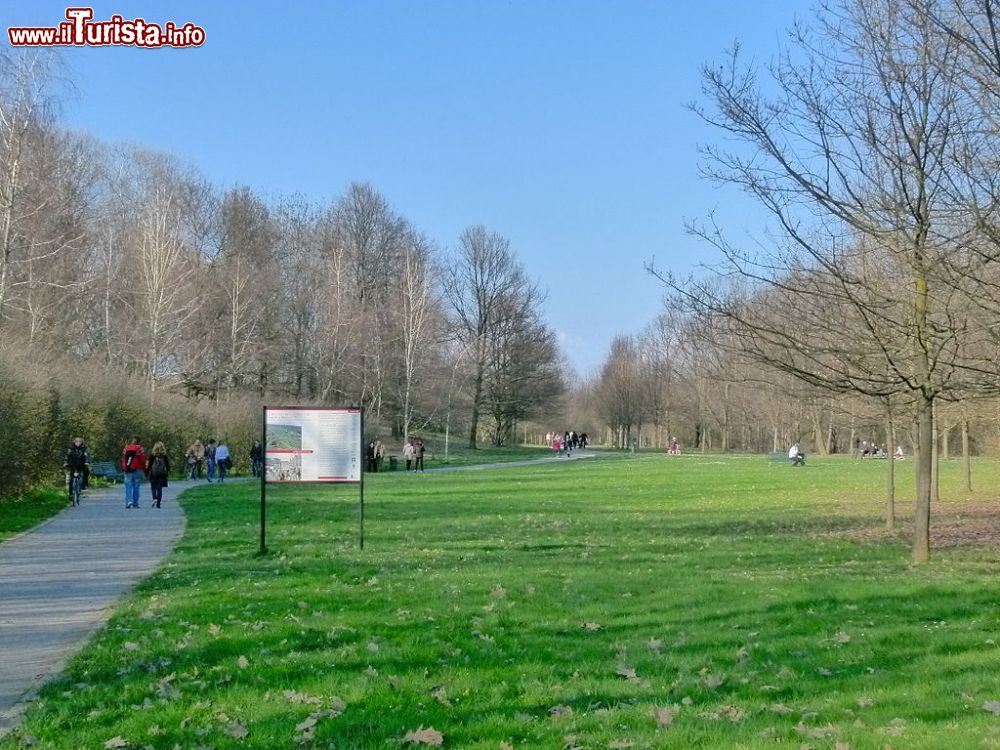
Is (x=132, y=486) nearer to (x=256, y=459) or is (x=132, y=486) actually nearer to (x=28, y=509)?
(x=28, y=509)

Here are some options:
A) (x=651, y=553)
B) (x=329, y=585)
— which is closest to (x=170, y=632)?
(x=329, y=585)

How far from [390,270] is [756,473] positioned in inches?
1445

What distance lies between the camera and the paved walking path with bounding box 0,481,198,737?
293 inches

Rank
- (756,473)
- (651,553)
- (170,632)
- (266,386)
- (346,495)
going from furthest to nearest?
(266,386), (756,473), (346,495), (651,553), (170,632)

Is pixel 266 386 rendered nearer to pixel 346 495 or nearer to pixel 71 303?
pixel 71 303

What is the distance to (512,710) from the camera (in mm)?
6156

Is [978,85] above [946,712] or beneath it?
above

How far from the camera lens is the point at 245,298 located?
54.1m

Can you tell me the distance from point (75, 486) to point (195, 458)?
43.9ft

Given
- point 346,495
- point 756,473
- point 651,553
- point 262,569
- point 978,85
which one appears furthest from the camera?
point 756,473

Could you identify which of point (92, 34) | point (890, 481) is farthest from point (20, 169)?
point (890, 481)

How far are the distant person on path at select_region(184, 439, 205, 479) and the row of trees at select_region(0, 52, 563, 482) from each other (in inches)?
101

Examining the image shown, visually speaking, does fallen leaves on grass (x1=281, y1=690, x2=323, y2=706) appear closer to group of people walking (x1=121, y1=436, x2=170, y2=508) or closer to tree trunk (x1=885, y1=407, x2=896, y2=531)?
tree trunk (x1=885, y1=407, x2=896, y2=531)

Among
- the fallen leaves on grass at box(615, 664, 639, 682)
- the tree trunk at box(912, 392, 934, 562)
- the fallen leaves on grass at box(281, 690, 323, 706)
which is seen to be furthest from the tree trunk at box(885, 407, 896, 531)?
the fallen leaves on grass at box(281, 690, 323, 706)
